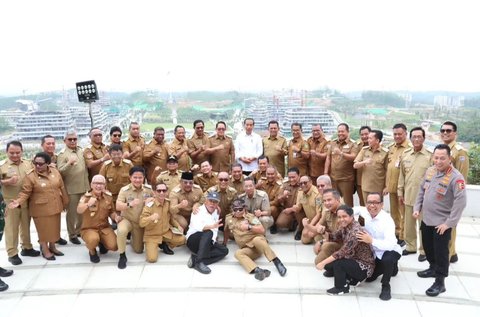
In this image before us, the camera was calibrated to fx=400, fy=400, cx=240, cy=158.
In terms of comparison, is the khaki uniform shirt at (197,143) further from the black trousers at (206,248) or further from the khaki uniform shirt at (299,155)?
the black trousers at (206,248)

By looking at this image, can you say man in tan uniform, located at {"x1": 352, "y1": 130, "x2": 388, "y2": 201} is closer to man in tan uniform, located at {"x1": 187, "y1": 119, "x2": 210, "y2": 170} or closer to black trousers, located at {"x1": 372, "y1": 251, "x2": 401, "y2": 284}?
black trousers, located at {"x1": 372, "y1": 251, "x2": 401, "y2": 284}

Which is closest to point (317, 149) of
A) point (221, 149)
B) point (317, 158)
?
point (317, 158)

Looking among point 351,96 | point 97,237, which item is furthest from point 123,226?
point 351,96

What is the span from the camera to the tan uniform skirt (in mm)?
4637

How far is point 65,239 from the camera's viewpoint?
5.41 metres

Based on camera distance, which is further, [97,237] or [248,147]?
[248,147]

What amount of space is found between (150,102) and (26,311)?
523cm

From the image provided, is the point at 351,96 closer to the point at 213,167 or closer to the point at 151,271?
the point at 213,167

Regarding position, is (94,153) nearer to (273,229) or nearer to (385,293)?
(273,229)

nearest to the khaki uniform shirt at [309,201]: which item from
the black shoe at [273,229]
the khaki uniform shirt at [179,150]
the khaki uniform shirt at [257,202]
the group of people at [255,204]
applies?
the group of people at [255,204]

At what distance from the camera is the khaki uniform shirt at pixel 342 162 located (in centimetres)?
565

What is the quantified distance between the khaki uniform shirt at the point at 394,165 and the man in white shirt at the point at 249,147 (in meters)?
2.04

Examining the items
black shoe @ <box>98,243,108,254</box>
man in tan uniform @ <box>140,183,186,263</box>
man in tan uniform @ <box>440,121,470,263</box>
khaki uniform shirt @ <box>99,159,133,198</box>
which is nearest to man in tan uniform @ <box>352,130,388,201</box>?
man in tan uniform @ <box>440,121,470,263</box>

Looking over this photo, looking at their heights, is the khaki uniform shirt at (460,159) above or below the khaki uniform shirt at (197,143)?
above
